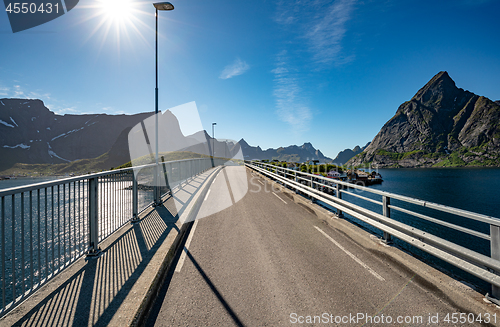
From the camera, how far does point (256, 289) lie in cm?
337

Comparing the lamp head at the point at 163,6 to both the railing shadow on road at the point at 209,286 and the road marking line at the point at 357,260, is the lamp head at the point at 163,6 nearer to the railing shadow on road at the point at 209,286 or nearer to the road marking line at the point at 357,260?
the railing shadow on road at the point at 209,286

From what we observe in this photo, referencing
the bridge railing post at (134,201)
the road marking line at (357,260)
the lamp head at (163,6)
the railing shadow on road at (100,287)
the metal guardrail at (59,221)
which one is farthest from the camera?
the lamp head at (163,6)

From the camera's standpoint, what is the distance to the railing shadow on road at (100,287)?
2479 mm

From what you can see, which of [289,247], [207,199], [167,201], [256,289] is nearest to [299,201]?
[207,199]

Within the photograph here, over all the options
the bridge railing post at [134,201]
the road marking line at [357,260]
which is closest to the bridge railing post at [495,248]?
the road marking line at [357,260]

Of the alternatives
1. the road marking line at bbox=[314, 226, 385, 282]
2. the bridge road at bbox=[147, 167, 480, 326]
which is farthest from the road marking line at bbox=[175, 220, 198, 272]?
the road marking line at bbox=[314, 226, 385, 282]

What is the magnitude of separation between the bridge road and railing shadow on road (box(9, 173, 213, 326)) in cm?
57

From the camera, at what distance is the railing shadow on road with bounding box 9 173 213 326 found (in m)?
2.48

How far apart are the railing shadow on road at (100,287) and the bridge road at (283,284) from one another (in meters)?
0.57

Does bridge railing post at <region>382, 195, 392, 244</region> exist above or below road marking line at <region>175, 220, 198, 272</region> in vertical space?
above

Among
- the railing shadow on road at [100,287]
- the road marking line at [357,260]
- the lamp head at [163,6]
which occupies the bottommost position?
the road marking line at [357,260]

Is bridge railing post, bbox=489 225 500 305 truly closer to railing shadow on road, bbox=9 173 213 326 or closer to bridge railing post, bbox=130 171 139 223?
railing shadow on road, bbox=9 173 213 326

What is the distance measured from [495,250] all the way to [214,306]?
370cm

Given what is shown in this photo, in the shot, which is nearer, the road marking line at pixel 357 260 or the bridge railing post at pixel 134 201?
the road marking line at pixel 357 260
